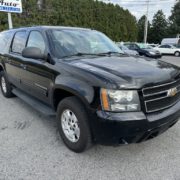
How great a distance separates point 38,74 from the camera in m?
3.72

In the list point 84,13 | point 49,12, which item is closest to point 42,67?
point 49,12

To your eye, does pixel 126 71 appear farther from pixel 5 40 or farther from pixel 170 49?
pixel 170 49

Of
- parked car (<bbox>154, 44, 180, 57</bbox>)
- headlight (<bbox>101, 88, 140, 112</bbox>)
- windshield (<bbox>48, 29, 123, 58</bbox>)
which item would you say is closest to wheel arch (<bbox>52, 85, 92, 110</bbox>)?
headlight (<bbox>101, 88, 140, 112</bbox>)

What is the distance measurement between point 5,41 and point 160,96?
438 cm

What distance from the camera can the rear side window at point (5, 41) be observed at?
5.25m

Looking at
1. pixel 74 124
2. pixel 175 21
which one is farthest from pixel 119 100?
pixel 175 21

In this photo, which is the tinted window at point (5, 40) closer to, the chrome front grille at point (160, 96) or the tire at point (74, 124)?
the tire at point (74, 124)

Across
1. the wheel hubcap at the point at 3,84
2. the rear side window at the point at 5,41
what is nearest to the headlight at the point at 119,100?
the rear side window at the point at 5,41

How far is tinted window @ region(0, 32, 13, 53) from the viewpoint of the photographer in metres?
5.27

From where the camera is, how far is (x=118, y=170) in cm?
274

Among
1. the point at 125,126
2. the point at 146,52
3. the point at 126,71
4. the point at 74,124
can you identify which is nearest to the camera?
the point at 125,126

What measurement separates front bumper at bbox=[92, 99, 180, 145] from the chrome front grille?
0.11 meters

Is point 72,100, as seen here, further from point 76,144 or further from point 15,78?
point 15,78

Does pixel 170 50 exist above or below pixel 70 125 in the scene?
below
